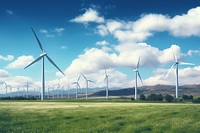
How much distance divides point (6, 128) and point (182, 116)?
23.8m

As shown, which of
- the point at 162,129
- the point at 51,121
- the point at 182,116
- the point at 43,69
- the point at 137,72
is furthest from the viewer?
the point at 137,72

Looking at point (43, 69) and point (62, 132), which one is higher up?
point (43, 69)

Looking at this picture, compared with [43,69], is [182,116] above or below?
below

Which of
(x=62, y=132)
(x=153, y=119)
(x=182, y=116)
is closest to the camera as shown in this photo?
(x=62, y=132)

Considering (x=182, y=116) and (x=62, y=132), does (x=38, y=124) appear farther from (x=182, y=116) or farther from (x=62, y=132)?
(x=182, y=116)

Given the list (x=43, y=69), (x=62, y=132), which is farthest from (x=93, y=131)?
(x=43, y=69)

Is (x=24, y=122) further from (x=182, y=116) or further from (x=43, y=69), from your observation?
(x=43, y=69)

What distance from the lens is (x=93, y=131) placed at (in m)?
33.4

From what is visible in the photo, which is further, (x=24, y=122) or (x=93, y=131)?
(x=24, y=122)

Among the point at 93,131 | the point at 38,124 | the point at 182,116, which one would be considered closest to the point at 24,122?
the point at 38,124

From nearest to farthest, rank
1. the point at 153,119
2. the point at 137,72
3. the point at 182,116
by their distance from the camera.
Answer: the point at 153,119
the point at 182,116
the point at 137,72

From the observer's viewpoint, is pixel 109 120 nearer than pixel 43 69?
Yes

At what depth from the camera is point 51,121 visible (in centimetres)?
3809

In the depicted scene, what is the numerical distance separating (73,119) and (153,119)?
10.2m
